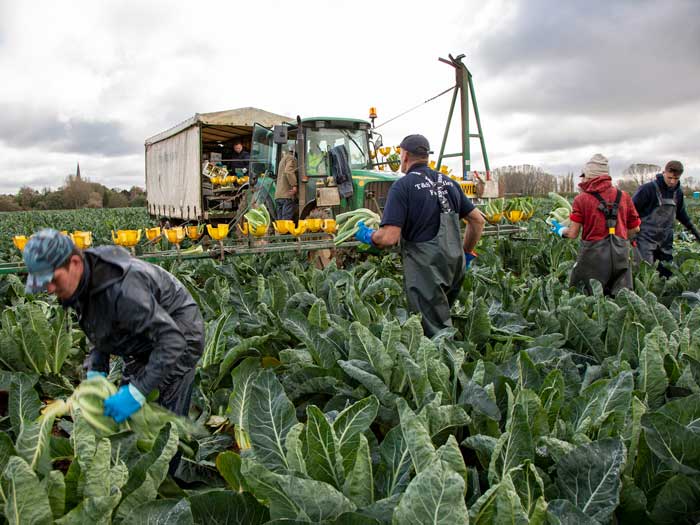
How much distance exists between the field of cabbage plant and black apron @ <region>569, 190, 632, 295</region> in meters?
0.80

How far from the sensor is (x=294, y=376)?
294 cm

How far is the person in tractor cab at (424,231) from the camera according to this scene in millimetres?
3889

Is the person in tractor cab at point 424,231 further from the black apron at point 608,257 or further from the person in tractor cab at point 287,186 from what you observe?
the person in tractor cab at point 287,186

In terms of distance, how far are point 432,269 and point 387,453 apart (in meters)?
2.07

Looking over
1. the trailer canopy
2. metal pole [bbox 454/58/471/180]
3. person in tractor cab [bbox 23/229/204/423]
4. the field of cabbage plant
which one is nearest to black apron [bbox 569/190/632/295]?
the field of cabbage plant

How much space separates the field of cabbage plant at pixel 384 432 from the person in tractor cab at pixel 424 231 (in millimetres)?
300

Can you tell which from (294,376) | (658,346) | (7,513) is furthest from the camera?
(294,376)

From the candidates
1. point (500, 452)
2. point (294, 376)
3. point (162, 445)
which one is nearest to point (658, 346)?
point (500, 452)

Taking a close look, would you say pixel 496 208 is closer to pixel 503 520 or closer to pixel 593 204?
pixel 593 204

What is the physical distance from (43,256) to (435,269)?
259cm

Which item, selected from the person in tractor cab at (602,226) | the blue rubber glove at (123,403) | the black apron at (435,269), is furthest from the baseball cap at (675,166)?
the blue rubber glove at (123,403)

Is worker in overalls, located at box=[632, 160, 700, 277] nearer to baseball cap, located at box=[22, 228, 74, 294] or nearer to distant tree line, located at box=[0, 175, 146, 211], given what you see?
baseball cap, located at box=[22, 228, 74, 294]

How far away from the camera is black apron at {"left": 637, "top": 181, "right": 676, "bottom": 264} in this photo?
6484 millimetres

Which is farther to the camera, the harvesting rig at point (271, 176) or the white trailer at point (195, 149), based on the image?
the white trailer at point (195, 149)
